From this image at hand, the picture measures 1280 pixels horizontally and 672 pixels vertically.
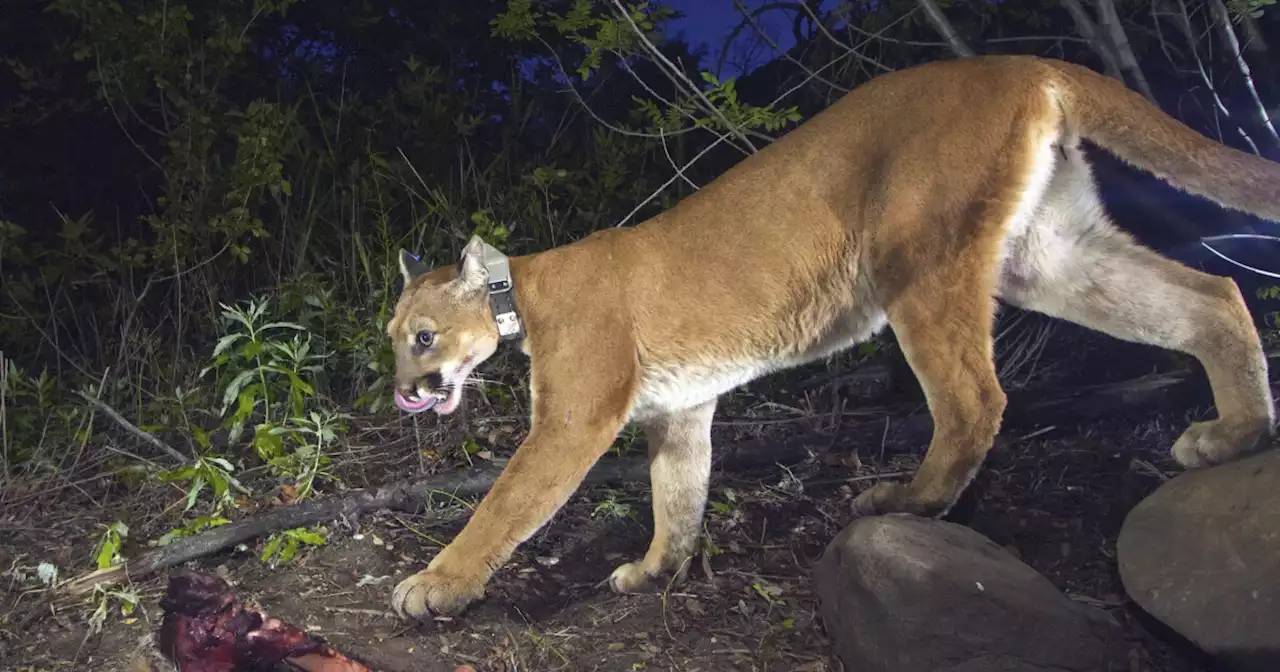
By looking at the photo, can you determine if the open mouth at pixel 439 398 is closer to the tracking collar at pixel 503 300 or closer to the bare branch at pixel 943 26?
the tracking collar at pixel 503 300

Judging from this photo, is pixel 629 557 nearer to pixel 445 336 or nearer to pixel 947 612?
pixel 445 336

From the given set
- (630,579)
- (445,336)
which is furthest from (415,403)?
(630,579)

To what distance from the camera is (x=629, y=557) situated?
11.6 ft

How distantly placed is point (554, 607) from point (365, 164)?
11.8 ft

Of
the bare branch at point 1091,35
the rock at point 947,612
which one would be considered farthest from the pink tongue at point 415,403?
the bare branch at point 1091,35

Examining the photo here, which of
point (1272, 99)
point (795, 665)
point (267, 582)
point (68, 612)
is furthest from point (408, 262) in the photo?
point (1272, 99)

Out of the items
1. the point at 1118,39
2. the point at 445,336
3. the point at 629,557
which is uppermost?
the point at 1118,39

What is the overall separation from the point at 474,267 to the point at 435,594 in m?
1.09

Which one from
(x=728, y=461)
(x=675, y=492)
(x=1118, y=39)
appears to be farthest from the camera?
(x=728, y=461)

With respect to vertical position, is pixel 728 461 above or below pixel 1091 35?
below

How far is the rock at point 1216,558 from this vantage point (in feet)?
7.32

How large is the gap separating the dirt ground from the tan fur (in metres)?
0.21

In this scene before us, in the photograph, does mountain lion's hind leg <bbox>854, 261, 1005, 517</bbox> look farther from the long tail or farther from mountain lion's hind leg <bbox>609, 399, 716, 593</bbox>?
mountain lion's hind leg <bbox>609, 399, 716, 593</bbox>

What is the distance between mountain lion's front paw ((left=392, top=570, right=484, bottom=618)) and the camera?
2.82m
